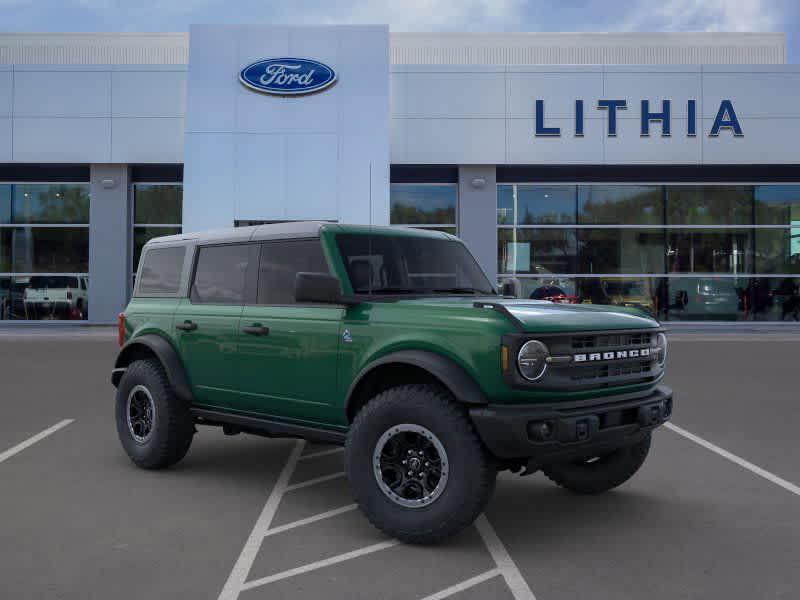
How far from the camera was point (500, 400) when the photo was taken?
4492mm

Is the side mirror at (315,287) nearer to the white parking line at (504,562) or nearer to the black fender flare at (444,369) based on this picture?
the black fender flare at (444,369)

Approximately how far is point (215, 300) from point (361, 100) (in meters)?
17.7

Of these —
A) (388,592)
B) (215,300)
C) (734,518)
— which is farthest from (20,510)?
(734,518)

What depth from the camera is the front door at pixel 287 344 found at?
5.26m

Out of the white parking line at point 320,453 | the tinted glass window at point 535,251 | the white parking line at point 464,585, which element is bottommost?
the white parking line at point 320,453

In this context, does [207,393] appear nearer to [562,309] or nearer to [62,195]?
[562,309]

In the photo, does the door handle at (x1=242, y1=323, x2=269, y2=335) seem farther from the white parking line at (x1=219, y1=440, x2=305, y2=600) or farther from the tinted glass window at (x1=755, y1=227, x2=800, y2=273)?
the tinted glass window at (x1=755, y1=227, x2=800, y2=273)

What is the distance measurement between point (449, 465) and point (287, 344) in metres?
1.58

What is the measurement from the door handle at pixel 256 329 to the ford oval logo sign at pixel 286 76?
721 inches

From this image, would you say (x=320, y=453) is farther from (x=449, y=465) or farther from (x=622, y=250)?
(x=622, y=250)

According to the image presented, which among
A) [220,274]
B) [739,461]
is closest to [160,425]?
[220,274]

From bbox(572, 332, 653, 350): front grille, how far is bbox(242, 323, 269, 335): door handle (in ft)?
7.06

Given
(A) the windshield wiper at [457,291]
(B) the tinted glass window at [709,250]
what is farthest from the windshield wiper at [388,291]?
(B) the tinted glass window at [709,250]

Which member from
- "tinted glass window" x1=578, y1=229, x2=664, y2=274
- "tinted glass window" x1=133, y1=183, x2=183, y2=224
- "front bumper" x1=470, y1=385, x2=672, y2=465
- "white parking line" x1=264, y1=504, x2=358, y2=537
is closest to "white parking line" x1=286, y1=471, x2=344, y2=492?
"white parking line" x1=264, y1=504, x2=358, y2=537
